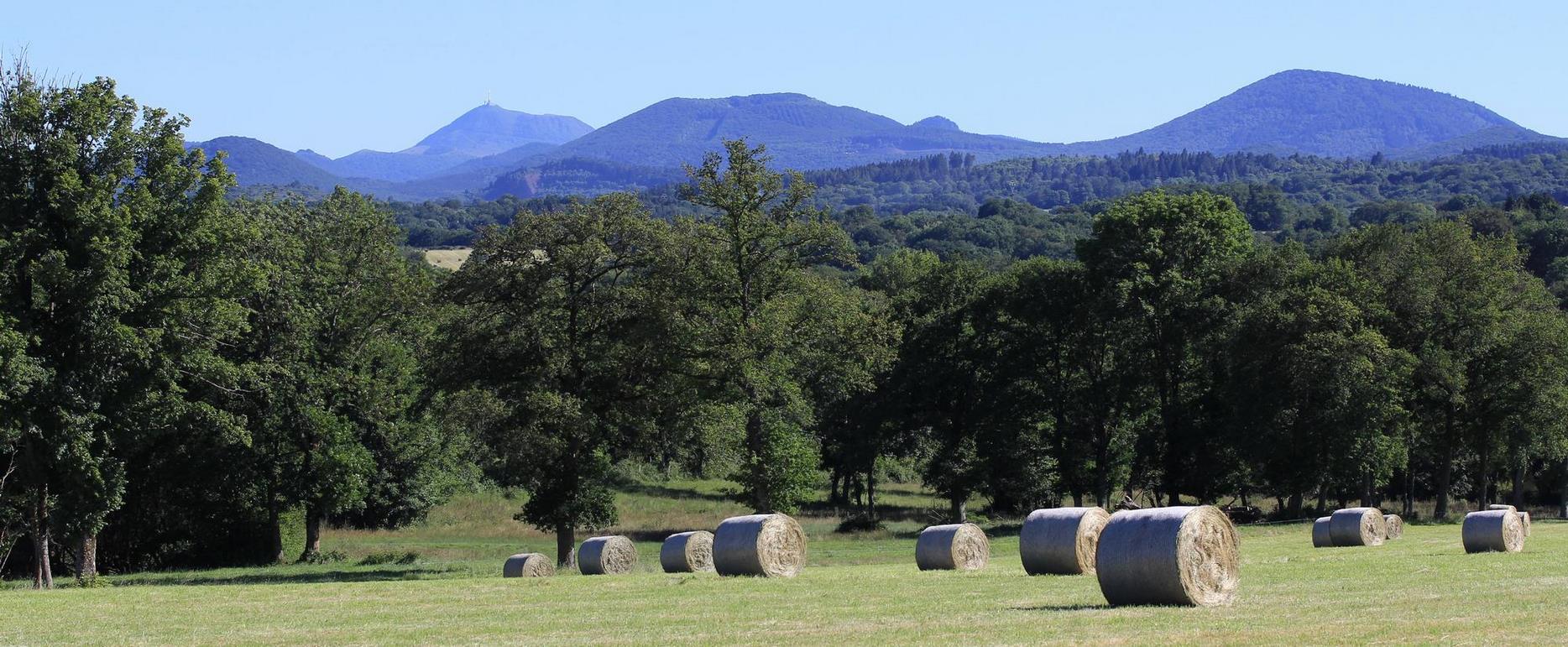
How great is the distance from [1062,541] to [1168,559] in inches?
332

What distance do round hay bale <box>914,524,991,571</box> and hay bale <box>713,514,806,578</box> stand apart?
10.3 ft

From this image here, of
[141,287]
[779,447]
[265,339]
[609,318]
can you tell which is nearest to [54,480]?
[141,287]

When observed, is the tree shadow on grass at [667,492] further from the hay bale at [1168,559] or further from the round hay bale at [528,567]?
the hay bale at [1168,559]

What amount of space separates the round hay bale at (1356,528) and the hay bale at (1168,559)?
20.9 metres

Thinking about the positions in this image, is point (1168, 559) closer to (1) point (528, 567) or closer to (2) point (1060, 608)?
(2) point (1060, 608)

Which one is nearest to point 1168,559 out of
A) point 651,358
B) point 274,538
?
point 651,358

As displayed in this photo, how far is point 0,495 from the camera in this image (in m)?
40.3

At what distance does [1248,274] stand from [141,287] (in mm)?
44843

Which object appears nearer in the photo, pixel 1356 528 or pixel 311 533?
pixel 1356 528

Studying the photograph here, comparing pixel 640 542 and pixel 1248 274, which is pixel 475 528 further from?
pixel 1248 274

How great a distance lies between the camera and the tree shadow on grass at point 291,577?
138 feet

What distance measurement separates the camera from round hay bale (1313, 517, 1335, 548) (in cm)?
4053

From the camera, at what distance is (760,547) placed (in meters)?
31.3

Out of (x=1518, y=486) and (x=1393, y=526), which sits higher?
(x=1393, y=526)
